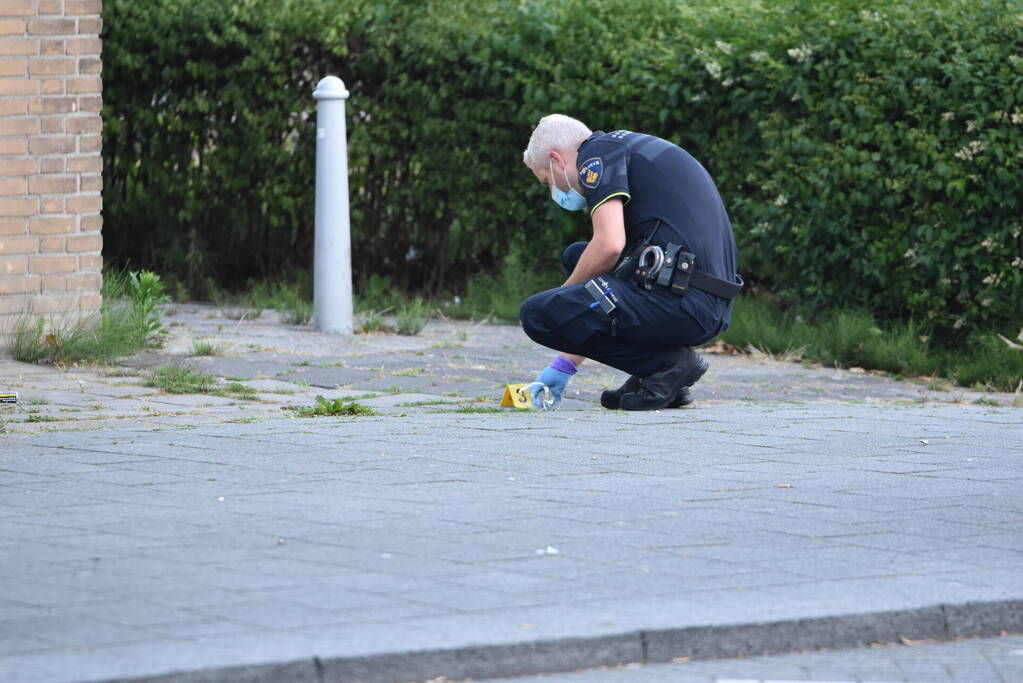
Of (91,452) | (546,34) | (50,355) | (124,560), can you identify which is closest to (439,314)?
(546,34)

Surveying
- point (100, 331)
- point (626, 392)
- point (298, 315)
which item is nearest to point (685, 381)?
point (626, 392)

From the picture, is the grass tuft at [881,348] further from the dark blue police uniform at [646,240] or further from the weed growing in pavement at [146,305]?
the weed growing in pavement at [146,305]

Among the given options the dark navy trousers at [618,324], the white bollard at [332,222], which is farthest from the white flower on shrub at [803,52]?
the dark navy trousers at [618,324]

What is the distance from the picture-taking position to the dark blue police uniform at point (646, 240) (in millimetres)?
7293

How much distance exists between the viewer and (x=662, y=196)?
24.0 ft

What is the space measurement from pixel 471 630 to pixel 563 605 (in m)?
0.34

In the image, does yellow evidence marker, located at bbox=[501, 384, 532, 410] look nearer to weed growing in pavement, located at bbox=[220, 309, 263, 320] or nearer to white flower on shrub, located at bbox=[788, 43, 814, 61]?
white flower on shrub, located at bbox=[788, 43, 814, 61]

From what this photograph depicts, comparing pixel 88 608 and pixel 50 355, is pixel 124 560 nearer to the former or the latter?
pixel 88 608

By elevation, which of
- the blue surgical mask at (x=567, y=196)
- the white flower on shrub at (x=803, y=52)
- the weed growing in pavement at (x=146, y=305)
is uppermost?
the white flower on shrub at (x=803, y=52)

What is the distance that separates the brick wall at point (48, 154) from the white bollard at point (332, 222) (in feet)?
6.20

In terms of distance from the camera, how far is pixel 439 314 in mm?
11945

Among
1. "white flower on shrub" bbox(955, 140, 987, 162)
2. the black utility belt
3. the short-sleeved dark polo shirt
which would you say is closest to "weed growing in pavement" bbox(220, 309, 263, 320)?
the short-sleeved dark polo shirt

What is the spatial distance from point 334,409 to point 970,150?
4.25 m

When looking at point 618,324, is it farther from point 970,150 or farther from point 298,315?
point 298,315
